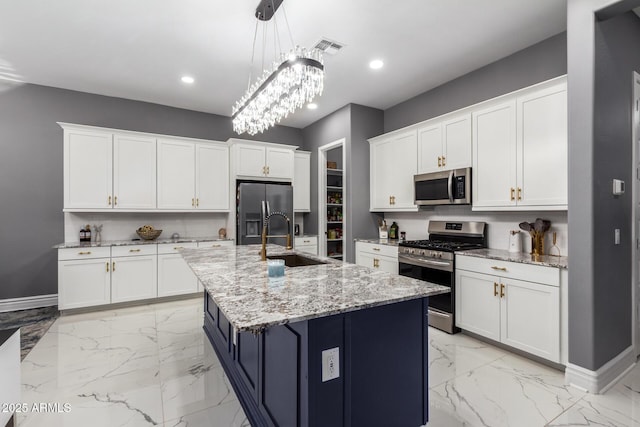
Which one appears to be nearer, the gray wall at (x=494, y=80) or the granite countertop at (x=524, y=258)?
the granite countertop at (x=524, y=258)

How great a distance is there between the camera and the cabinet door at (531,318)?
7.88 feet

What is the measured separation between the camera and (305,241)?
5164 mm

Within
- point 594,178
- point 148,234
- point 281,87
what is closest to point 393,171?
point 594,178

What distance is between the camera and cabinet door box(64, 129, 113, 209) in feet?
12.9

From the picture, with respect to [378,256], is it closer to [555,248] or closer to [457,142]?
[457,142]

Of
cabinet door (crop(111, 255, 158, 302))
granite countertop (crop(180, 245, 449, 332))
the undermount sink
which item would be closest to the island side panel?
granite countertop (crop(180, 245, 449, 332))

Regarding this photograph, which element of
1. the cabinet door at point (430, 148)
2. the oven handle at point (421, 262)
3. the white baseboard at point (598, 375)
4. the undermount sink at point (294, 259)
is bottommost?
the white baseboard at point (598, 375)

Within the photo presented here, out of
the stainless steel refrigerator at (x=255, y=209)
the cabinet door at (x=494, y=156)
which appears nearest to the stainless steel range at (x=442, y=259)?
the cabinet door at (x=494, y=156)

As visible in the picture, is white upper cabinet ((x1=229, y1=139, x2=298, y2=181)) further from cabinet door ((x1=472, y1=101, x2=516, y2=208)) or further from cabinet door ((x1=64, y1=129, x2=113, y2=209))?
cabinet door ((x1=472, y1=101, x2=516, y2=208))

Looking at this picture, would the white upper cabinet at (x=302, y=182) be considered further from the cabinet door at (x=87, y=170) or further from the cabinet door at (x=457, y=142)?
the cabinet door at (x=87, y=170)

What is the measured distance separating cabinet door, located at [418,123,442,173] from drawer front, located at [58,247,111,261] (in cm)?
404

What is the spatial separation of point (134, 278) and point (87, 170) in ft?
4.93

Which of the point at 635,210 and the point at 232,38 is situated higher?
the point at 232,38

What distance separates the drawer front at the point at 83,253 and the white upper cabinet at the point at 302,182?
2.76 m
